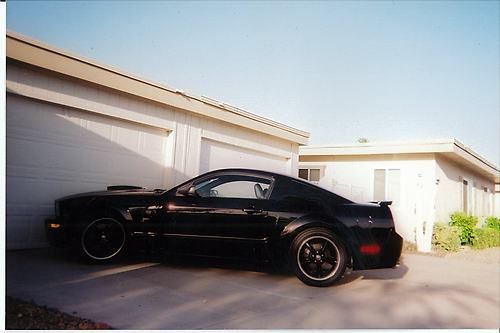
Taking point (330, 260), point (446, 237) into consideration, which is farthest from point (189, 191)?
point (446, 237)

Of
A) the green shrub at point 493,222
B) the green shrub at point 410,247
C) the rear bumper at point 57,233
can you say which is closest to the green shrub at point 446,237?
the green shrub at point 410,247

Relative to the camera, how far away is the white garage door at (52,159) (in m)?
4.62

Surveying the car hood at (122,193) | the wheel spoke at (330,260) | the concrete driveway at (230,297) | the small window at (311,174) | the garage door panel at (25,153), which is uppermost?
the garage door panel at (25,153)

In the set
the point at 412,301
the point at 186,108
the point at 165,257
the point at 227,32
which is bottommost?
the point at 412,301

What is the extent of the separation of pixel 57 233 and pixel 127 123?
2.21m

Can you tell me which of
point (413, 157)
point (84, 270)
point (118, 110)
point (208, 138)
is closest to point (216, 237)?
point (84, 270)

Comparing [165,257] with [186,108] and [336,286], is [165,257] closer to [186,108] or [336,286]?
[336,286]

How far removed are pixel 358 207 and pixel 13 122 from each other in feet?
13.8

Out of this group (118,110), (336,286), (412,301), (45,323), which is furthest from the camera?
(118,110)

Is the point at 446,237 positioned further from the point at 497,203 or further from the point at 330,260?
the point at 330,260

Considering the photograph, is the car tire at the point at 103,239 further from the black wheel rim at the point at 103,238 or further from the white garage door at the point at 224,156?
the white garage door at the point at 224,156

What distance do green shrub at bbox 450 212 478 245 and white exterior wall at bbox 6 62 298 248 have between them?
3412mm

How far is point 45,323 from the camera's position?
8.48 feet

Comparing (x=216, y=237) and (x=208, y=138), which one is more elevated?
(x=208, y=138)
